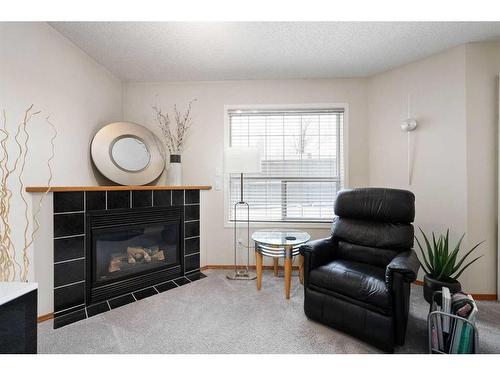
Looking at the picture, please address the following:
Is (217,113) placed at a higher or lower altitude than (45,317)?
higher

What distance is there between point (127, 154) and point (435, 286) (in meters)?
3.31

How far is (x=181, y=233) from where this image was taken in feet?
9.01

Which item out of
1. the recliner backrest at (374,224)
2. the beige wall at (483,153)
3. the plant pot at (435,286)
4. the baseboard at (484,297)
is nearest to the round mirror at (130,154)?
the recliner backrest at (374,224)

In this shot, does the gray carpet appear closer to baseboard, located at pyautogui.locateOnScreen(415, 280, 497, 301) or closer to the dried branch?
baseboard, located at pyautogui.locateOnScreen(415, 280, 497, 301)

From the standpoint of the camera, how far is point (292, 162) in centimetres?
300

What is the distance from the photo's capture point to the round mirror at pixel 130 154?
254 cm

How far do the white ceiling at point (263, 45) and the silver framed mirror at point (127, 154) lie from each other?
2.41 feet

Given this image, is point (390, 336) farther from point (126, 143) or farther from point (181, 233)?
point (126, 143)

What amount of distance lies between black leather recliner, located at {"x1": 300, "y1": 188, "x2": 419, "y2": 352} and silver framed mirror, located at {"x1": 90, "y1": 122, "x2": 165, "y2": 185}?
1989 millimetres

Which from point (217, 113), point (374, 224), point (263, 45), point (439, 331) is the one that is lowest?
point (439, 331)

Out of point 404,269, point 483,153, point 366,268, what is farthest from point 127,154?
point 483,153

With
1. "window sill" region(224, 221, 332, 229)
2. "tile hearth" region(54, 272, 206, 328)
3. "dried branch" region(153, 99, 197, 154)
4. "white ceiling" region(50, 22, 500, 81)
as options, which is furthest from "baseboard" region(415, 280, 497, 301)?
"dried branch" region(153, 99, 197, 154)

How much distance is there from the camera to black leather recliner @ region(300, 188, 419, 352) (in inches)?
57.9

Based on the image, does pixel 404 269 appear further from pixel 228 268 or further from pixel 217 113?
pixel 217 113
